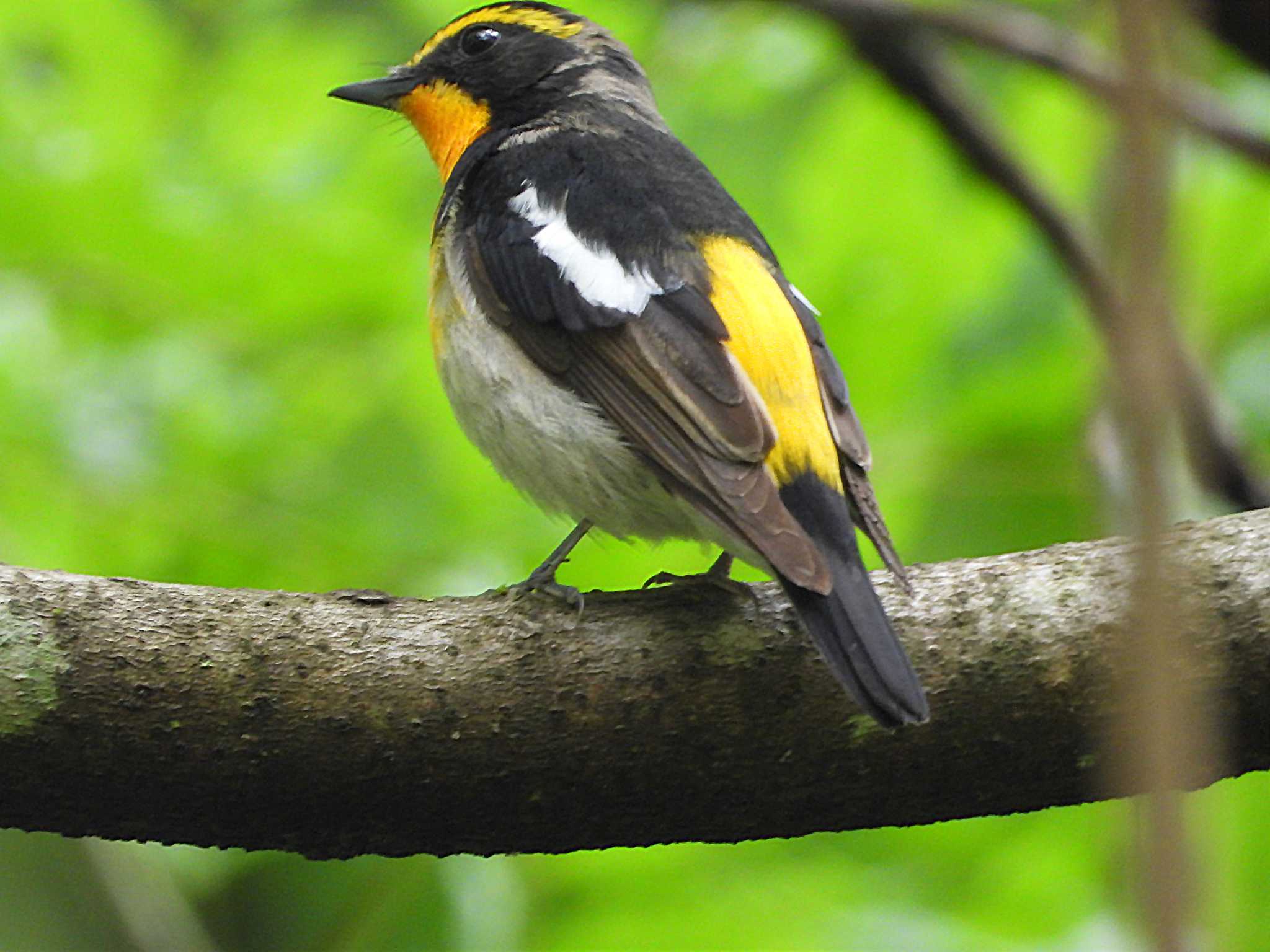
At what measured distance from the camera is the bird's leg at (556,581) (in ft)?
9.70

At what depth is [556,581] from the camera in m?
3.23

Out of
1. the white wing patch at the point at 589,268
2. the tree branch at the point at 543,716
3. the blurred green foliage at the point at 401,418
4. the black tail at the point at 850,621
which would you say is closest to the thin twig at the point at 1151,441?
the black tail at the point at 850,621

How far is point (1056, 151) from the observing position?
15.6 feet

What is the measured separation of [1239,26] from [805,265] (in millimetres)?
1469

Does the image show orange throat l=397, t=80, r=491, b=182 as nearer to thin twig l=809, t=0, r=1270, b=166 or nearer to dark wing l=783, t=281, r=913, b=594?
thin twig l=809, t=0, r=1270, b=166

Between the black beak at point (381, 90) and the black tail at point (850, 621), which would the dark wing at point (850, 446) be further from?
the black beak at point (381, 90)

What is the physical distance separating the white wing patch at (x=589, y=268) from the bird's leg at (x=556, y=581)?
51cm

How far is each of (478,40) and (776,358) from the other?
1.86 m

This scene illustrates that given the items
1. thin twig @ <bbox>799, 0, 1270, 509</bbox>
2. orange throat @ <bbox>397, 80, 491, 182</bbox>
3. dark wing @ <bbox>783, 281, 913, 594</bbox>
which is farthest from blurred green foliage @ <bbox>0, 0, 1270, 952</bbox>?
dark wing @ <bbox>783, 281, 913, 594</bbox>

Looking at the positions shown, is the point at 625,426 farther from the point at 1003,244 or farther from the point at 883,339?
the point at 1003,244

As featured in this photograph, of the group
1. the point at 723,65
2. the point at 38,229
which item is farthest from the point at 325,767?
the point at 723,65

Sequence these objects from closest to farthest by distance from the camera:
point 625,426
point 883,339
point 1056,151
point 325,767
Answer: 1. point 325,767
2. point 625,426
3. point 883,339
4. point 1056,151

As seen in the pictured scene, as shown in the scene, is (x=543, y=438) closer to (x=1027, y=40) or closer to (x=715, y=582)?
(x=715, y=582)

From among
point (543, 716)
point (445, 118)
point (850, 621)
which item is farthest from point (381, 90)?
point (850, 621)
